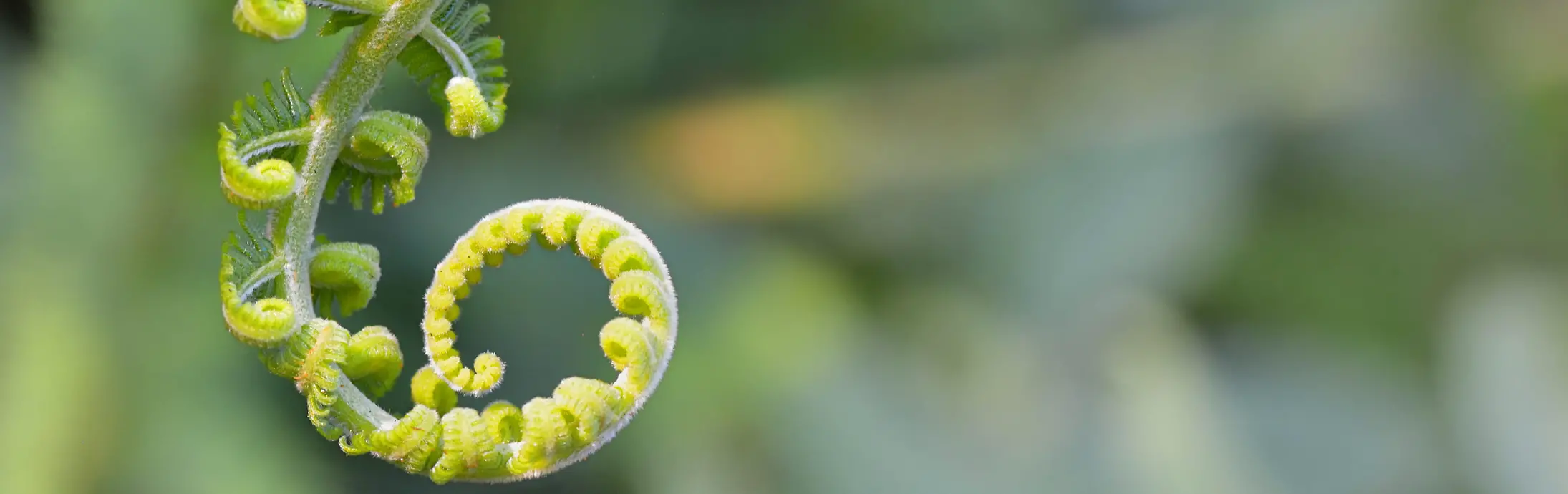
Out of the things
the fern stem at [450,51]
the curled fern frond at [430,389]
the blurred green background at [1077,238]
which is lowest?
the curled fern frond at [430,389]

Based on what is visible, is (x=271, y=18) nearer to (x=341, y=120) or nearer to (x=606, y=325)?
(x=341, y=120)

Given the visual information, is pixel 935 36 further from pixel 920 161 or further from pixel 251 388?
pixel 251 388

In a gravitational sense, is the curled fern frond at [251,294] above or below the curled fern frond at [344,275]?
below

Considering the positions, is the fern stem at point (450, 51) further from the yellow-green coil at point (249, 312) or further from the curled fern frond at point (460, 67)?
the yellow-green coil at point (249, 312)

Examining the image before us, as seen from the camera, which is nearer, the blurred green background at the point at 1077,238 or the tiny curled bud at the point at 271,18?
the tiny curled bud at the point at 271,18

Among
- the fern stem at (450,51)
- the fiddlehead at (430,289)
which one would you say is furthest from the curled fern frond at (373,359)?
the fern stem at (450,51)

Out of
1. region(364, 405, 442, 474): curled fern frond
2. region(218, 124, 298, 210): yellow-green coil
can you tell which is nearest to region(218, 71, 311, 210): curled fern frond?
region(218, 124, 298, 210): yellow-green coil
